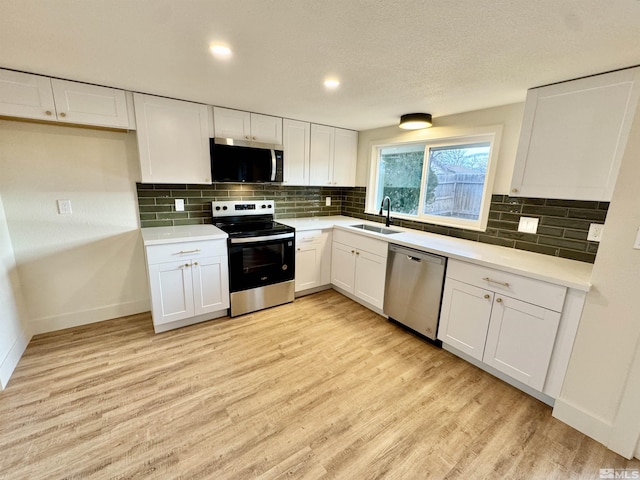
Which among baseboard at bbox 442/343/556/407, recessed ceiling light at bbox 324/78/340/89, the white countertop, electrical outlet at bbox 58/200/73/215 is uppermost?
recessed ceiling light at bbox 324/78/340/89

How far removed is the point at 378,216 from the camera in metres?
3.60

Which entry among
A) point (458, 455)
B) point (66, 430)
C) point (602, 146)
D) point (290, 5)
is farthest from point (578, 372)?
point (66, 430)

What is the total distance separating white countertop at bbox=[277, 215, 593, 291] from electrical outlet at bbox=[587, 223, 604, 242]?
187 mm

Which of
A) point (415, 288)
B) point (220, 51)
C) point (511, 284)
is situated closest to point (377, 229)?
point (415, 288)

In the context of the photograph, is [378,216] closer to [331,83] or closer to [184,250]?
[331,83]

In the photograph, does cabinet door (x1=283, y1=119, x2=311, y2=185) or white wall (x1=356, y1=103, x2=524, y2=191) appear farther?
cabinet door (x1=283, y1=119, x2=311, y2=185)

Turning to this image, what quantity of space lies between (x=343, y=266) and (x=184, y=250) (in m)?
1.75

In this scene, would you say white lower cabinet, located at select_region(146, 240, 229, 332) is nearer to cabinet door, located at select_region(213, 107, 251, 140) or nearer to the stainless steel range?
the stainless steel range

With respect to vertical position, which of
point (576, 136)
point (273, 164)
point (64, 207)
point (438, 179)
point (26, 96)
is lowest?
point (64, 207)

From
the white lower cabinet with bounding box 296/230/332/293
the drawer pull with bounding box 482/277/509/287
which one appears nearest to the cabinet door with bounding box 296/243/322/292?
the white lower cabinet with bounding box 296/230/332/293

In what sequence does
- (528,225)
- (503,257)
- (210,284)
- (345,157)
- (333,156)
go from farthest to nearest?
1. (345,157)
2. (333,156)
3. (210,284)
4. (528,225)
5. (503,257)

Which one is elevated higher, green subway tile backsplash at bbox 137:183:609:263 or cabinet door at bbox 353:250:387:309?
green subway tile backsplash at bbox 137:183:609:263

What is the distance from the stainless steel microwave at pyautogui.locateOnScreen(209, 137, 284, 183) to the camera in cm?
271

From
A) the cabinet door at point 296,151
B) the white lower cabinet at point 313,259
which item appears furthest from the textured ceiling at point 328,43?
the white lower cabinet at point 313,259
